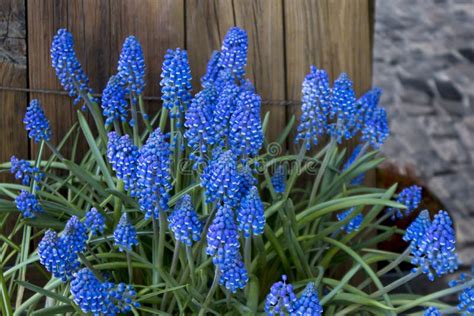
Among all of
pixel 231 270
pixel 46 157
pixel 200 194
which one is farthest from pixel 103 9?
pixel 231 270

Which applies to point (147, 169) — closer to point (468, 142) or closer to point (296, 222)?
point (296, 222)

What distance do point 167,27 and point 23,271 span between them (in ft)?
3.45

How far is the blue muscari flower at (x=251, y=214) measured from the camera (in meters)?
1.65

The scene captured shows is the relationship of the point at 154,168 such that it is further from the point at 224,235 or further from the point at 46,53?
the point at 46,53

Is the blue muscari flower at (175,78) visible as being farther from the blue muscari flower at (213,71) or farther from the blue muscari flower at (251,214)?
the blue muscari flower at (251,214)

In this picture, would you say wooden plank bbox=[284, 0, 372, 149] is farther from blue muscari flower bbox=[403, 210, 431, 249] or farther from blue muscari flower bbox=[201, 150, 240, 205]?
blue muscari flower bbox=[201, 150, 240, 205]

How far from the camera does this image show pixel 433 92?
5.73 metres

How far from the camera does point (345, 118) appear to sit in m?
2.24

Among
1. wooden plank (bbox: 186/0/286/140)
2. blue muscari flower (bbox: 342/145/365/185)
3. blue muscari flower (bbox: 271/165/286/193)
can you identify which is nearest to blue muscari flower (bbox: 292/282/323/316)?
blue muscari flower (bbox: 271/165/286/193)

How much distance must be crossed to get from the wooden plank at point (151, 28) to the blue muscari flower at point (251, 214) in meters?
1.04

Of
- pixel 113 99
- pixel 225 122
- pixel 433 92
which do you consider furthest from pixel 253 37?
pixel 433 92

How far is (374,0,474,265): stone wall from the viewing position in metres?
5.53

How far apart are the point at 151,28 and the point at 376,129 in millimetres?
930

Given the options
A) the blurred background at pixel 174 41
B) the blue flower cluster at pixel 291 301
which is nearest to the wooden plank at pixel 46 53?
the blurred background at pixel 174 41
